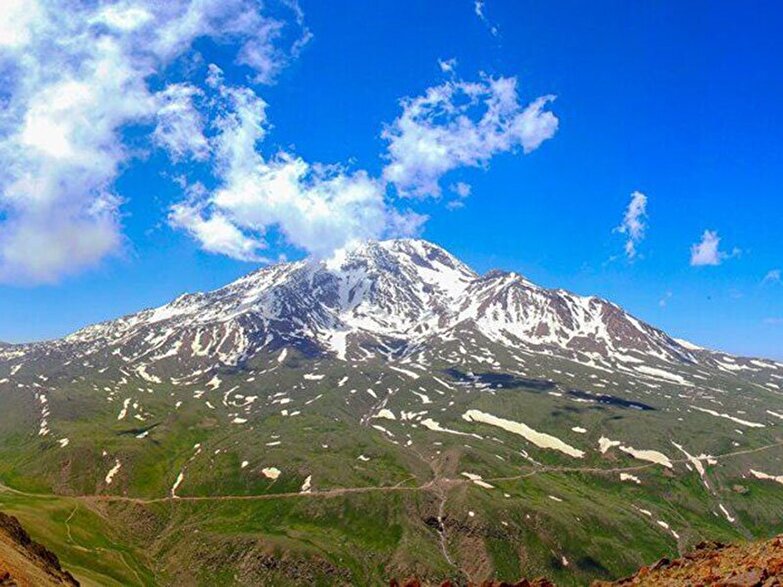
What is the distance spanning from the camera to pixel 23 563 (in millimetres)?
44156

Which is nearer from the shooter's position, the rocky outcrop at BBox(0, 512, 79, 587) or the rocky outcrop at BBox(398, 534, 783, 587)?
the rocky outcrop at BBox(398, 534, 783, 587)

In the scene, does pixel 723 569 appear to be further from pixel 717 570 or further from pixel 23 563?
pixel 23 563

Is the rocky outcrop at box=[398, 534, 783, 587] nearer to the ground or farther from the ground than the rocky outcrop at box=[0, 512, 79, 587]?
farther from the ground

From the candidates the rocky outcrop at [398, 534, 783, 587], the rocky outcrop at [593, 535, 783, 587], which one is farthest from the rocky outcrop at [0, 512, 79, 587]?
the rocky outcrop at [593, 535, 783, 587]

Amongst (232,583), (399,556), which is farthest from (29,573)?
(399,556)

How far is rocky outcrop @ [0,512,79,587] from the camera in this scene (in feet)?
118

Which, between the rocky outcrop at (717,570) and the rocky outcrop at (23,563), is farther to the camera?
the rocky outcrop at (23,563)

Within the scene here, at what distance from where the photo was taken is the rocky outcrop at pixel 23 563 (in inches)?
1410

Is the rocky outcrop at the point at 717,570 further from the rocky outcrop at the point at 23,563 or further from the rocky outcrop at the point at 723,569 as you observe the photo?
the rocky outcrop at the point at 23,563

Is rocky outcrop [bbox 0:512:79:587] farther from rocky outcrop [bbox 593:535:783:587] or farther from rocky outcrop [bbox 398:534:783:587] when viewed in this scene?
rocky outcrop [bbox 593:535:783:587]

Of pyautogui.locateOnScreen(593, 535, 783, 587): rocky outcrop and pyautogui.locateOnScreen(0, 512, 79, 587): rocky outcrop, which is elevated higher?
pyautogui.locateOnScreen(593, 535, 783, 587): rocky outcrop

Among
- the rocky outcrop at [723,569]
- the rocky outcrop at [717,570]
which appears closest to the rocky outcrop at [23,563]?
the rocky outcrop at [717,570]

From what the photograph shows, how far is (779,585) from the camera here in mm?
25062

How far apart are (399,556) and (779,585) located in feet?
636
